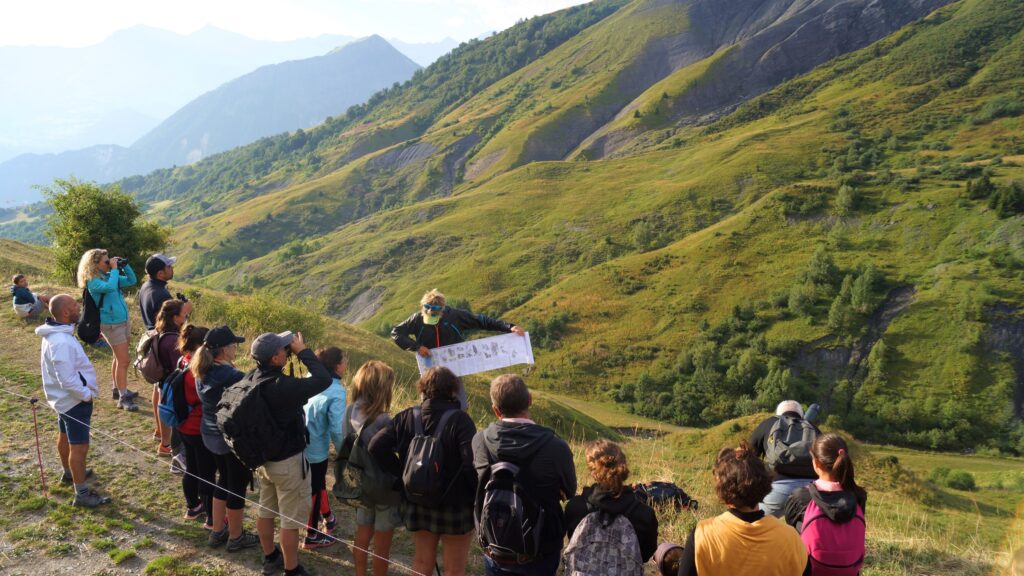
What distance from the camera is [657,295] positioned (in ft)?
281

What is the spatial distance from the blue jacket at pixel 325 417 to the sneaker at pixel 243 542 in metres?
1.11

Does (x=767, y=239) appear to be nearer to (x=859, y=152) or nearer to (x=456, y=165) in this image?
(x=859, y=152)

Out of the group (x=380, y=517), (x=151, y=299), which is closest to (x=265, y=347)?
(x=380, y=517)

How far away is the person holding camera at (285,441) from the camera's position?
5.24 metres

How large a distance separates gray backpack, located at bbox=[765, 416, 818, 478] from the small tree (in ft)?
93.4

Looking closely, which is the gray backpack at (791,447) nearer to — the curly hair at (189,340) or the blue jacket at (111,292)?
the curly hair at (189,340)

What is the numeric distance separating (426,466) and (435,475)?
0.35 ft

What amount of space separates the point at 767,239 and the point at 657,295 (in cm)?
2122

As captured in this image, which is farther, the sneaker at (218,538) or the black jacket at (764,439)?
the sneaker at (218,538)

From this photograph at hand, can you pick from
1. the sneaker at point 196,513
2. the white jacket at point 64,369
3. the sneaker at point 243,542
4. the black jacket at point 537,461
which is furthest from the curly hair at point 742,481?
the white jacket at point 64,369

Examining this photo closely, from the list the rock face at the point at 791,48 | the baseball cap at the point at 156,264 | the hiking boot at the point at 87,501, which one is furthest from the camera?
the rock face at the point at 791,48

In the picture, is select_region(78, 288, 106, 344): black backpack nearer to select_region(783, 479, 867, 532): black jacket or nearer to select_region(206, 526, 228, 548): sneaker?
select_region(206, 526, 228, 548): sneaker

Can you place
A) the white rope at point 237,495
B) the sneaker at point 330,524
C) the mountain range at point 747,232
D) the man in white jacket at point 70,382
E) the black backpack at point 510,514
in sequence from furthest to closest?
1. the mountain range at point 747,232
2. the sneaker at point 330,524
3. the man in white jacket at point 70,382
4. the white rope at point 237,495
5. the black backpack at point 510,514

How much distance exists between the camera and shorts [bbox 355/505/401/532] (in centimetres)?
557
